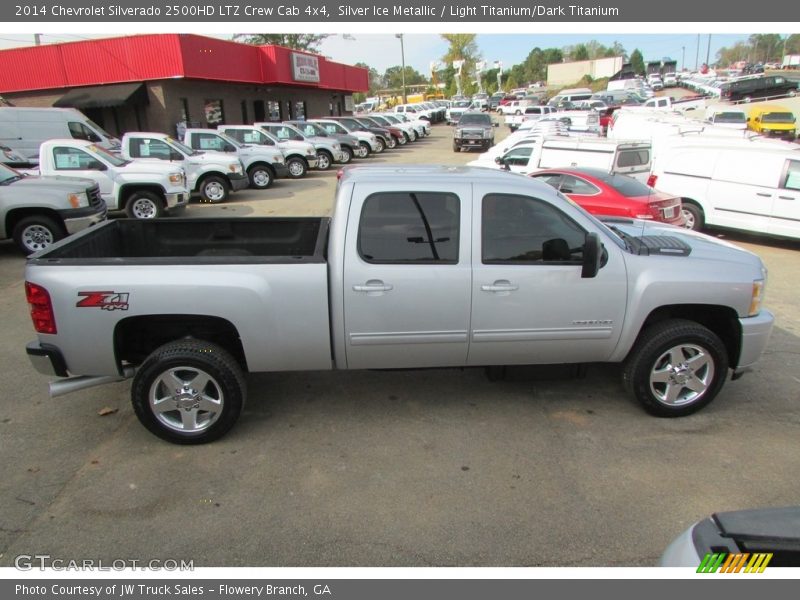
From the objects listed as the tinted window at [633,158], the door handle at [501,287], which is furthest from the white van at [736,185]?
the door handle at [501,287]

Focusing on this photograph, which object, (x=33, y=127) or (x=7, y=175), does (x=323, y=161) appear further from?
(x=7, y=175)

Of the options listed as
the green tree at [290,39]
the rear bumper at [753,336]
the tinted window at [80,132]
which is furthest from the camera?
the green tree at [290,39]

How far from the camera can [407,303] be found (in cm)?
374

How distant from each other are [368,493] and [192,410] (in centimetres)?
136

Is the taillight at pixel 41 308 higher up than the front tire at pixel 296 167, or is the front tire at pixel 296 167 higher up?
the taillight at pixel 41 308

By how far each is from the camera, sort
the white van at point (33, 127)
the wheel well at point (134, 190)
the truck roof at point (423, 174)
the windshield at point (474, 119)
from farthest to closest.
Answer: the windshield at point (474, 119)
the white van at point (33, 127)
the wheel well at point (134, 190)
the truck roof at point (423, 174)

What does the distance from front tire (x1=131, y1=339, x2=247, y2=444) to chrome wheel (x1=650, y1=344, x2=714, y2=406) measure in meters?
2.98

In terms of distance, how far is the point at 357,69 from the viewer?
140 feet

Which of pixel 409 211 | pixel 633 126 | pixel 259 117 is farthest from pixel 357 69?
pixel 409 211

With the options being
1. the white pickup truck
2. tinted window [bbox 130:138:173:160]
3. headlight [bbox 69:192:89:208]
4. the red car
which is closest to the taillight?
headlight [bbox 69:192:89:208]

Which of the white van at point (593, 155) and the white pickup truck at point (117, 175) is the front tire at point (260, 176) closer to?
the white pickup truck at point (117, 175)

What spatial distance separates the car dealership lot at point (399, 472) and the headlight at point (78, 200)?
4.79 m

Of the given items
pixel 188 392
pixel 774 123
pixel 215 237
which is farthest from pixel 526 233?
pixel 774 123

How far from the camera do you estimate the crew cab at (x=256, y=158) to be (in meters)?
15.4
